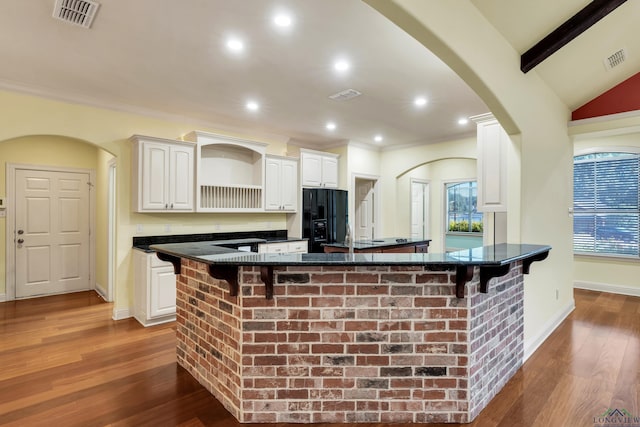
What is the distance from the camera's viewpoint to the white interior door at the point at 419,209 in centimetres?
784

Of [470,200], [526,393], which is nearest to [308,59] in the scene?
[526,393]

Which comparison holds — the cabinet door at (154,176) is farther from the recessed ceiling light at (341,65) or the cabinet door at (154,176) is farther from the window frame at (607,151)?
the window frame at (607,151)

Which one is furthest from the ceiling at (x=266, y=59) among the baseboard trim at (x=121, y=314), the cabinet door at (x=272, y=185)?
the baseboard trim at (x=121, y=314)

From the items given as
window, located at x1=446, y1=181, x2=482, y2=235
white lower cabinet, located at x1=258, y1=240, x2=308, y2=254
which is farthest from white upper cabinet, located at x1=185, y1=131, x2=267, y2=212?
window, located at x1=446, y1=181, x2=482, y2=235

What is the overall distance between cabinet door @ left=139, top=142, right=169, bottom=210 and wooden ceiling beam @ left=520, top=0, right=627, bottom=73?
13.2 ft

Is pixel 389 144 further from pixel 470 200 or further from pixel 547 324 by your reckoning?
pixel 547 324

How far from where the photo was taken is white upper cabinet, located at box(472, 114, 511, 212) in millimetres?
3195

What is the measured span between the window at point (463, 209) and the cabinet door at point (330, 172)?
3.53 m

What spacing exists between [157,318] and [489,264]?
12.0 feet

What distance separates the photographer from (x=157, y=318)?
3979 millimetres

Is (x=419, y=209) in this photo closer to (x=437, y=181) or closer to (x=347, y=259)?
(x=437, y=181)

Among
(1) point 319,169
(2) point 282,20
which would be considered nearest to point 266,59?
(2) point 282,20

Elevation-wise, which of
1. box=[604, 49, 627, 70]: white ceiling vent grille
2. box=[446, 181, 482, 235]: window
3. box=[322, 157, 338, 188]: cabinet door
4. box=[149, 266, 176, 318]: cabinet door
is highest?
box=[604, 49, 627, 70]: white ceiling vent grille
